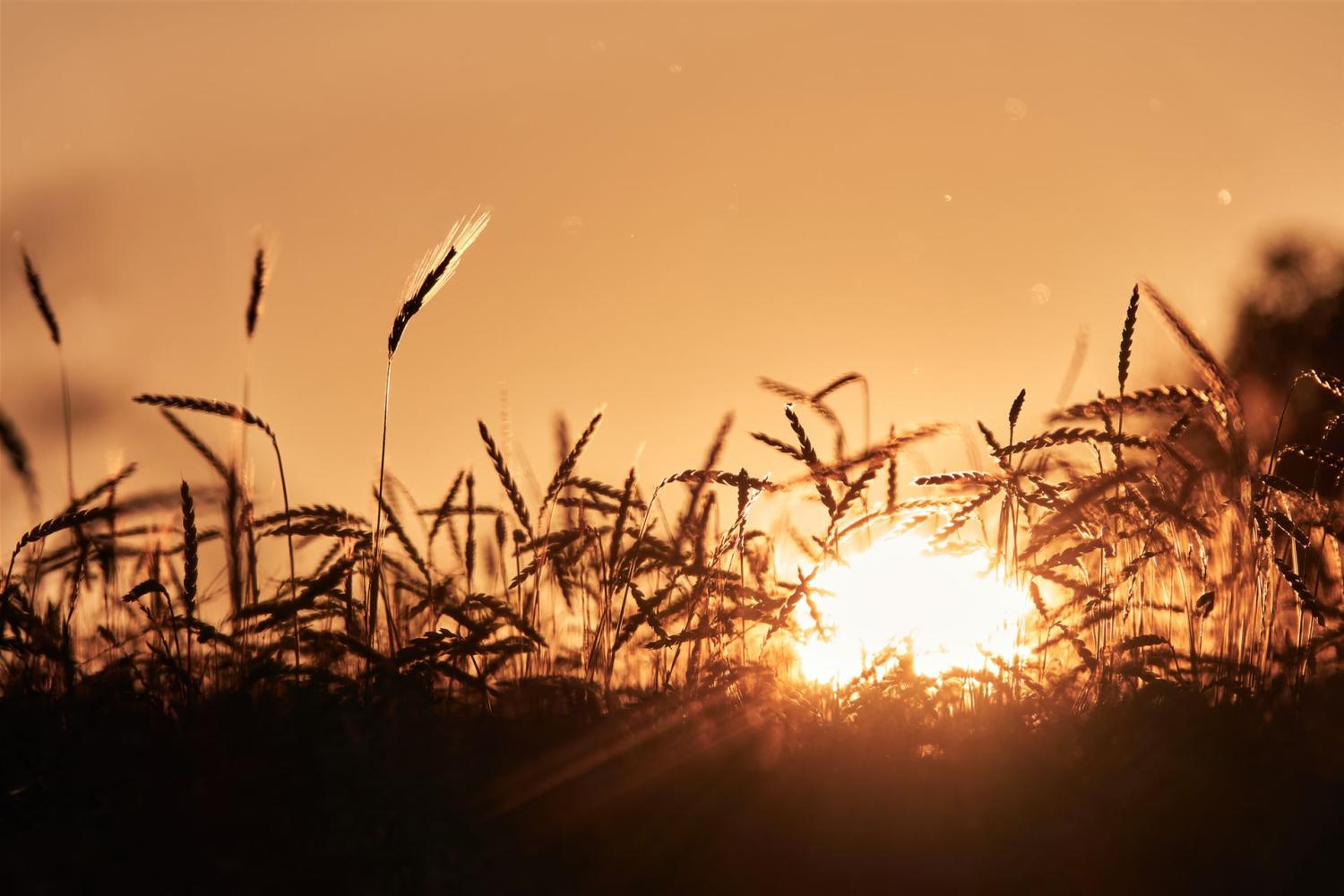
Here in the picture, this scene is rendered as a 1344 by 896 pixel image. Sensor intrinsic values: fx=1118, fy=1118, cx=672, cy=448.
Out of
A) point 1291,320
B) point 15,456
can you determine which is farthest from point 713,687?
point 1291,320

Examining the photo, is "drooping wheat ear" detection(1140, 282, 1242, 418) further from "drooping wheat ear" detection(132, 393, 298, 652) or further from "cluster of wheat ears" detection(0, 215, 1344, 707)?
"drooping wheat ear" detection(132, 393, 298, 652)

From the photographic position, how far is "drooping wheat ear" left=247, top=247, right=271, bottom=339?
3232mm

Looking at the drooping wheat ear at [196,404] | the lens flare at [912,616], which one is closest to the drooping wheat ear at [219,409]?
the drooping wheat ear at [196,404]

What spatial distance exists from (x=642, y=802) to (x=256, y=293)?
1820 mm

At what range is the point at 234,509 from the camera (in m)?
3.10

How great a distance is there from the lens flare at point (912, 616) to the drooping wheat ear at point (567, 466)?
31.8 inches

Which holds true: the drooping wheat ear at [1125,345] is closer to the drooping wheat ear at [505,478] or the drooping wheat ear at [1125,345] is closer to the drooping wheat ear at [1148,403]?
the drooping wheat ear at [1148,403]

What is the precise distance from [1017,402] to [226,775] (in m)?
2.31

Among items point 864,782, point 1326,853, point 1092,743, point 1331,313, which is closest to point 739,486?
point 864,782

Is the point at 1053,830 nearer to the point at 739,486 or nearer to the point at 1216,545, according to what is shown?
the point at 739,486

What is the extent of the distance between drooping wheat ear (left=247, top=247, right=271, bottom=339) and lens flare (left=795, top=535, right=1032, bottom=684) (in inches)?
71.0

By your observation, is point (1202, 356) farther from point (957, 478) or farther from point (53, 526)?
point (53, 526)

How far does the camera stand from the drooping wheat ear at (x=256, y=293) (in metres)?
3.23

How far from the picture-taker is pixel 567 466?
10.5 ft
